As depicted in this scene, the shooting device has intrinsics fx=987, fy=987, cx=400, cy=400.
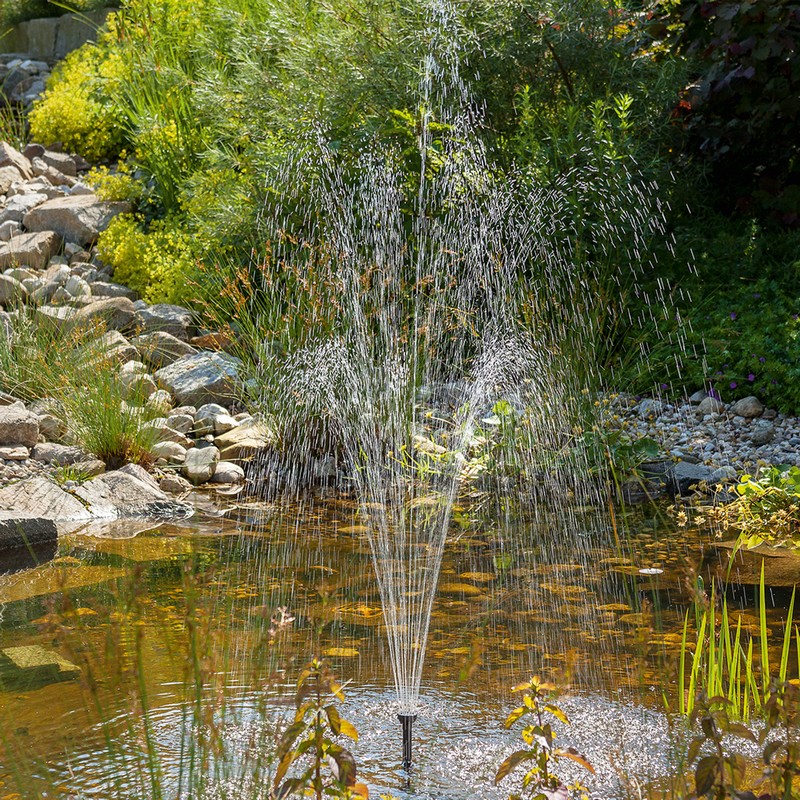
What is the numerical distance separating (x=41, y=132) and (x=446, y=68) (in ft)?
Answer: 20.4

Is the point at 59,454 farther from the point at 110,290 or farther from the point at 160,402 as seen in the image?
the point at 110,290

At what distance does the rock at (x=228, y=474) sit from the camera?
20.3ft

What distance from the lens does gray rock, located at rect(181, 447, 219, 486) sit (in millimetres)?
6180

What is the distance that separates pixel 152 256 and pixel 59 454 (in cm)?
304

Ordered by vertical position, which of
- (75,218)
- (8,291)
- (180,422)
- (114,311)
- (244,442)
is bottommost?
(244,442)

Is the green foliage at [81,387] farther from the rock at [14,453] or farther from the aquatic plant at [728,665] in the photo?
the aquatic plant at [728,665]

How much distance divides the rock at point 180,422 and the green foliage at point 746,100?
4444 millimetres

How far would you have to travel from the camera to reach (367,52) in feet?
25.0

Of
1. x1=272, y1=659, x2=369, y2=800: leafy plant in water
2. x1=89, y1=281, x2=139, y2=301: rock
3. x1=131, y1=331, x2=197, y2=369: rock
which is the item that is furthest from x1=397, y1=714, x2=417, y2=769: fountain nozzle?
x1=89, y1=281, x2=139, y2=301: rock

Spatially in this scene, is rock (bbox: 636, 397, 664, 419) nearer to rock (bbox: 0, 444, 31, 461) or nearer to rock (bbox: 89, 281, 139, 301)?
rock (bbox: 0, 444, 31, 461)

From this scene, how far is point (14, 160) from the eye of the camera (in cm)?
1075

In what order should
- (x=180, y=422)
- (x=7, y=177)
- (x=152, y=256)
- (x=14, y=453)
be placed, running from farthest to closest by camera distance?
1. (x=7, y=177)
2. (x=152, y=256)
3. (x=180, y=422)
4. (x=14, y=453)

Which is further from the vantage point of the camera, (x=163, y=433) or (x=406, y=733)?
(x=163, y=433)

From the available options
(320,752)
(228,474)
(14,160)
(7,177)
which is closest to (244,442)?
(228,474)
